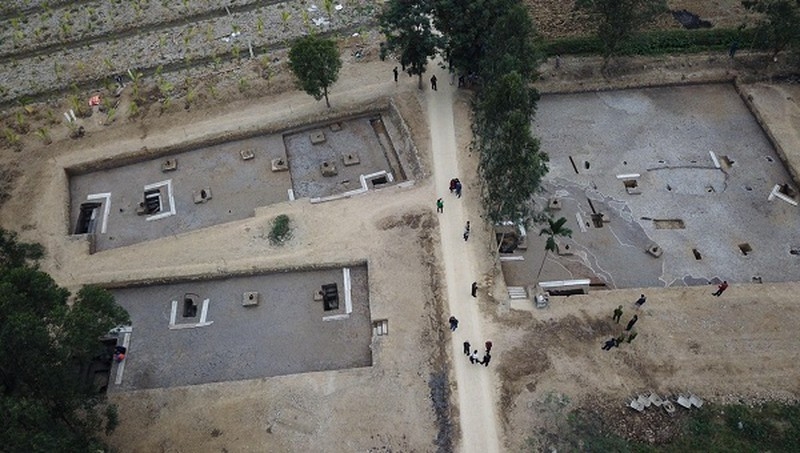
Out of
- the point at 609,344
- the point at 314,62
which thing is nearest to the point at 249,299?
the point at 314,62

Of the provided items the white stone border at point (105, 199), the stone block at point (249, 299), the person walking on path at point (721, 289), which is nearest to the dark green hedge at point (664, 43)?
the person walking on path at point (721, 289)

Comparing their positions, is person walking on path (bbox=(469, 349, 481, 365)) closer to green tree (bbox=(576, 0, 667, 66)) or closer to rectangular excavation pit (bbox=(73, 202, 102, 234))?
rectangular excavation pit (bbox=(73, 202, 102, 234))

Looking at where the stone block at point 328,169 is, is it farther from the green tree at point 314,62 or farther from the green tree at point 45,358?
the green tree at point 45,358

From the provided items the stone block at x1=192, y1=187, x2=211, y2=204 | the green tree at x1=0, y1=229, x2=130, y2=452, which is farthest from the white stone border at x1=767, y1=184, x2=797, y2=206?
the green tree at x1=0, y1=229, x2=130, y2=452

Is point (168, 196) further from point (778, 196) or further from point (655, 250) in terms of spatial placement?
point (778, 196)

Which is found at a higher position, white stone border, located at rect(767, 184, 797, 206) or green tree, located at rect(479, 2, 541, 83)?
green tree, located at rect(479, 2, 541, 83)

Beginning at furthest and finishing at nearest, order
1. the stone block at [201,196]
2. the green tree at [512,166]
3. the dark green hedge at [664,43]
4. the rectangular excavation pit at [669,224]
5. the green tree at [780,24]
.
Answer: the dark green hedge at [664,43] → the green tree at [780,24] → the stone block at [201,196] → the rectangular excavation pit at [669,224] → the green tree at [512,166]

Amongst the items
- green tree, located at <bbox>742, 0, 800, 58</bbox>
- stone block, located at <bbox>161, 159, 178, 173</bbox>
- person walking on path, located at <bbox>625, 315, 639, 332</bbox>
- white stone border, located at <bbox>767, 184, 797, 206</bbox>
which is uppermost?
green tree, located at <bbox>742, 0, 800, 58</bbox>
